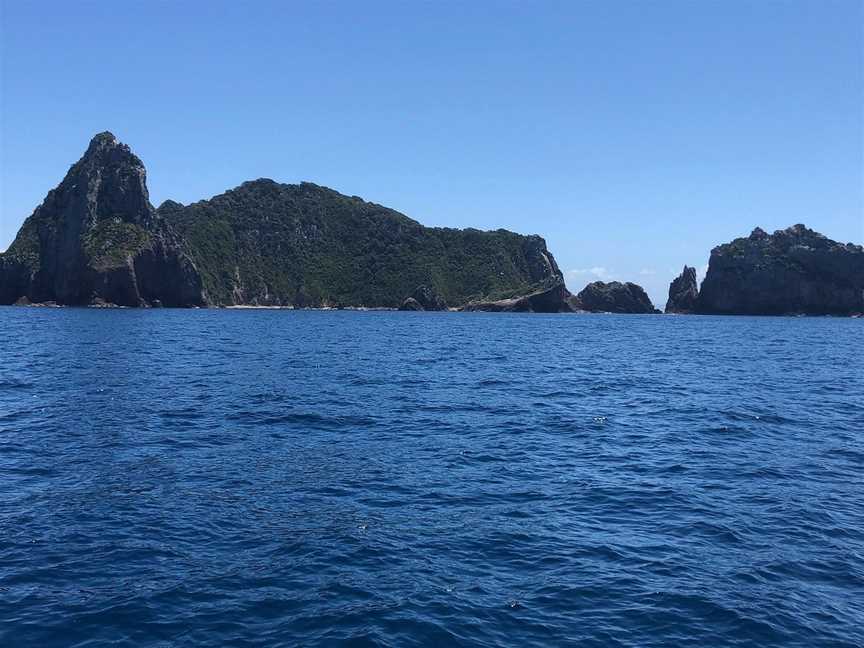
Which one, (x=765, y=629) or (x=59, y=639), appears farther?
(x=765, y=629)

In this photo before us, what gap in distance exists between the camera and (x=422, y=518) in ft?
59.8

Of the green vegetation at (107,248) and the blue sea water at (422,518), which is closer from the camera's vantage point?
the blue sea water at (422,518)

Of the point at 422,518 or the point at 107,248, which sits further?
the point at 107,248

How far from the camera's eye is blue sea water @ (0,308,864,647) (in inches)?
494

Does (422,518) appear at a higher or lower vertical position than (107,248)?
lower

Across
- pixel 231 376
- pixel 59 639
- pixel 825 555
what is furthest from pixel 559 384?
pixel 59 639

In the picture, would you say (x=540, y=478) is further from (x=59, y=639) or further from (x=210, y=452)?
(x=59, y=639)

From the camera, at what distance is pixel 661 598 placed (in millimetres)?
13680

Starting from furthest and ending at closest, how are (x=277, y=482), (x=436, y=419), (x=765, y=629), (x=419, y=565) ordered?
(x=436, y=419) < (x=277, y=482) < (x=419, y=565) < (x=765, y=629)

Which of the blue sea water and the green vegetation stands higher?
the green vegetation

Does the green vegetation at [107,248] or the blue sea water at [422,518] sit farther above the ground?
the green vegetation at [107,248]

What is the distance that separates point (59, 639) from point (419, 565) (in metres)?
7.46

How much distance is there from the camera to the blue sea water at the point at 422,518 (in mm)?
12547

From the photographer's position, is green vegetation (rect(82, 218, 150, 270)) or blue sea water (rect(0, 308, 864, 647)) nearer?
blue sea water (rect(0, 308, 864, 647))
